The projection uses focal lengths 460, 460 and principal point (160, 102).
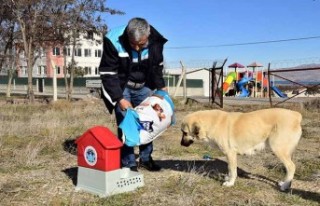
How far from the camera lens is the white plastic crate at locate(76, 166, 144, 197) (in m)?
4.61

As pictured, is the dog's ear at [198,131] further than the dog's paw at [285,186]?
Yes

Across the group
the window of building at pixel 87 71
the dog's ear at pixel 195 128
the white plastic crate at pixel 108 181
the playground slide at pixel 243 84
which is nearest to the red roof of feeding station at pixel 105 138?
the white plastic crate at pixel 108 181

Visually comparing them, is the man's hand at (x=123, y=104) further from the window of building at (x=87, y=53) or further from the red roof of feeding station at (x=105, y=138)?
the window of building at (x=87, y=53)

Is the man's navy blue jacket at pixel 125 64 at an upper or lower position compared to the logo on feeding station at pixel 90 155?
upper

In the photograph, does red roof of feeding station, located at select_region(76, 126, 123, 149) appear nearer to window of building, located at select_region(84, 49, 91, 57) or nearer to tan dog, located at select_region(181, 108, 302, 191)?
tan dog, located at select_region(181, 108, 302, 191)

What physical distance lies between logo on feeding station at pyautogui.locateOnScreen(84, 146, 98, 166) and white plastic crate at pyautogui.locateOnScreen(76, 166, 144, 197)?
0.09 meters

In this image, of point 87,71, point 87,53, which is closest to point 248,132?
point 87,71

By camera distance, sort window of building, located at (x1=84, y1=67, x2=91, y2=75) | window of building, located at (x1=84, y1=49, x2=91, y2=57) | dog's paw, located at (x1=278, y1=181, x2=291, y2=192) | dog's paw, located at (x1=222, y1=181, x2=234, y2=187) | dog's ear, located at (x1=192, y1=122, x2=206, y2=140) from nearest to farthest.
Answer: dog's paw, located at (x1=278, y1=181, x2=291, y2=192), dog's paw, located at (x1=222, y1=181, x2=234, y2=187), dog's ear, located at (x1=192, y1=122, x2=206, y2=140), window of building, located at (x1=84, y1=67, x2=91, y2=75), window of building, located at (x1=84, y1=49, x2=91, y2=57)

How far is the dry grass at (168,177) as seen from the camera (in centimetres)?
454

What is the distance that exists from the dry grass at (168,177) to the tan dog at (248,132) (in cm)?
32

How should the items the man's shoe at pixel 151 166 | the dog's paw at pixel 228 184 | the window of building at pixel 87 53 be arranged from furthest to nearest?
the window of building at pixel 87 53 < the man's shoe at pixel 151 166 < the dog's paw at pixel 228 184

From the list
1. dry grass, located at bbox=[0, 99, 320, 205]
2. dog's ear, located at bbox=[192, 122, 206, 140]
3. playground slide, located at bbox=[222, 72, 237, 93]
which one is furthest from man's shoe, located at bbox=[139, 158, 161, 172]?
playground slide, located at bbox=[222, 72, 237, 93]

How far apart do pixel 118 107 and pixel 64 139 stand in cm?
320

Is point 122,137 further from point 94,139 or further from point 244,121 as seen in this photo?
point 244,121
